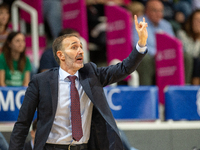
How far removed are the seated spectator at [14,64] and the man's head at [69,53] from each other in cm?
195

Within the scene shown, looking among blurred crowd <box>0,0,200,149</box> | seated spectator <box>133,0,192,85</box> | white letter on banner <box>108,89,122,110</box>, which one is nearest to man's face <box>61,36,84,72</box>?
white letter on banner <box>108,89,122,110</box>

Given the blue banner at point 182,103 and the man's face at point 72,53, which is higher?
the man's face at point 72,53

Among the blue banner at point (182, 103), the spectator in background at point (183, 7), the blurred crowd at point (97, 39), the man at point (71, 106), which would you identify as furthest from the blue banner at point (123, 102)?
the spectator in background at point (183, 7)

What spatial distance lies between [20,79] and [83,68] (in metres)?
2.04

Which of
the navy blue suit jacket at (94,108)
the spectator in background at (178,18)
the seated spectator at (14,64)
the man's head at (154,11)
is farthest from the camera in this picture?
the spectator in background at (178,18)

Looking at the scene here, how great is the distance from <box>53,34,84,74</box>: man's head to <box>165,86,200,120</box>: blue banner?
1.45 meters

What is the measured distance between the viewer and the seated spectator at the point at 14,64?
4504 millimetres

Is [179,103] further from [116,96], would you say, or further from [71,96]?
[71,96]

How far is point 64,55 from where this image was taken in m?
2.67

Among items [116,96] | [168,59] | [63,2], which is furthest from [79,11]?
[116,96]

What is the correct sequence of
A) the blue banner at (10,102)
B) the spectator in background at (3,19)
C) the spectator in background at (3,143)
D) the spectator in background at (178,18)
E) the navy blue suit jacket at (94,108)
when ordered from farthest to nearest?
1. the spectator in background at (178,18)
2. the spectator in background at (3,19)
3. the blue banner at (10,102)
4. the spectator in background at (3,143)
5. the navy blue suit jacket at (94,108)

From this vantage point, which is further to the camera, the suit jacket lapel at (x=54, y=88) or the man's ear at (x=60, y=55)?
the man's ear at (x=60, y=55)

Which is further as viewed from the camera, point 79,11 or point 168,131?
point 79,11

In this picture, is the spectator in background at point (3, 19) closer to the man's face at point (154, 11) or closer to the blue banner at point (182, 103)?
the man's face at point (154, 11)
